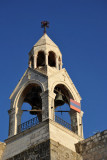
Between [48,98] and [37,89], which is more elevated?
[37,89]

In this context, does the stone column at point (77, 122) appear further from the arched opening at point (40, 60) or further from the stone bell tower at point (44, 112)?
the arched opening at point (40, 60)

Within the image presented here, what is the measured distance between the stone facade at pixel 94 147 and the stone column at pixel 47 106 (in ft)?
7.07

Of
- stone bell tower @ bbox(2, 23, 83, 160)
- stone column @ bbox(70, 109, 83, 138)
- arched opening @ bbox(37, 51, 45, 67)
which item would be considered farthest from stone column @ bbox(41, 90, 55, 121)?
arched opening @ bbox(37, 51, 45, 67)

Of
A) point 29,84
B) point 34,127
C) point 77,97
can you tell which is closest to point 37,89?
point 29,84

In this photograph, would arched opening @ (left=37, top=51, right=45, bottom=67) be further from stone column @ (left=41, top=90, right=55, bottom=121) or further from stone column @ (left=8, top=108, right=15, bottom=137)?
stone column @ (left=41, top=90, right=55, bottom=121)

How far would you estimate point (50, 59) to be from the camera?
2353cm

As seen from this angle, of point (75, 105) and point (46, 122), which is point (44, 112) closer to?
point (46, 122)

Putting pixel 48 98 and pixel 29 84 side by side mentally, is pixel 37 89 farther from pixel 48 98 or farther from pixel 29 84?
pixel 48 98

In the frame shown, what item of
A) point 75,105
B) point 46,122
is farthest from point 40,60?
point 46,122

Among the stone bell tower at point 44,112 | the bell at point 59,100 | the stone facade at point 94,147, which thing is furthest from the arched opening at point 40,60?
the stone facade at point 94,147

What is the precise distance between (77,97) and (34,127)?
4123mm

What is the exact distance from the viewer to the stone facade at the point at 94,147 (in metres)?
17.7

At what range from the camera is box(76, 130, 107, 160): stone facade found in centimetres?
1772

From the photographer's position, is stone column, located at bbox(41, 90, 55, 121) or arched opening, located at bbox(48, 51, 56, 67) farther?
arched opening, located at bbox(48, 51, 56, 67)
